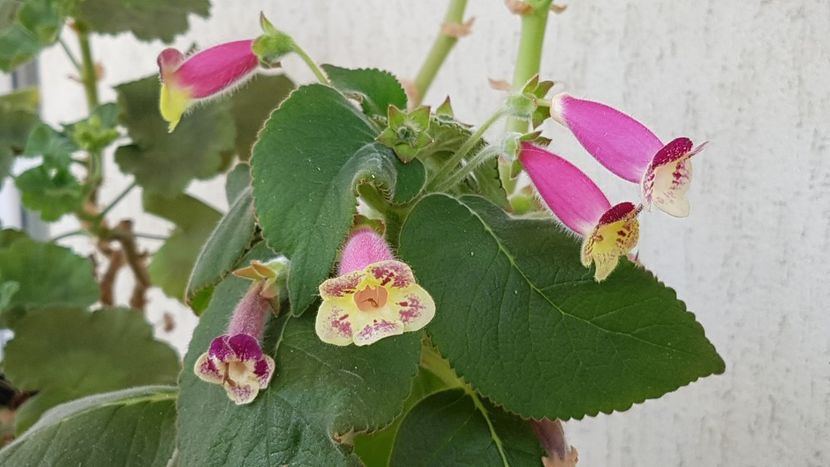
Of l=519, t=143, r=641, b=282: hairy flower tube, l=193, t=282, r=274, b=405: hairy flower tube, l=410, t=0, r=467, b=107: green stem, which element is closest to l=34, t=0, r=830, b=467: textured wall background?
l=410, t=0, r=467, b=107: green stem

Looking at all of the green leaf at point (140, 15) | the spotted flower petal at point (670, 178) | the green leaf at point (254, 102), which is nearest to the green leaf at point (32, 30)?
the green leaf at point (140, 15)

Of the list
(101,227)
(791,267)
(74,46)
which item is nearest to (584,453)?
(791,267)

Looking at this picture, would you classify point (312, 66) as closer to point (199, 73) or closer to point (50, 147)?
point (199, 73)

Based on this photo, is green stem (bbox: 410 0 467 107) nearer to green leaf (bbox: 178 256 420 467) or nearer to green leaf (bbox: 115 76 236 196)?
green leaf (bbox: 115 76 236 196)

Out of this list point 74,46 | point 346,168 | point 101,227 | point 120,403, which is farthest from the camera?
point 74,46

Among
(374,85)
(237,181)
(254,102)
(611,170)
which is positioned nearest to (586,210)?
(611,170)

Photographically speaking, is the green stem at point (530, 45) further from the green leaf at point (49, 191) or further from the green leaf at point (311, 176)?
the green leaf at point (49, 191)

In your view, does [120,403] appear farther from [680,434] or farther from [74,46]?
[74,46]

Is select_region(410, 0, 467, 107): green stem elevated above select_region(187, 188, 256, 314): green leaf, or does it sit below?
above
